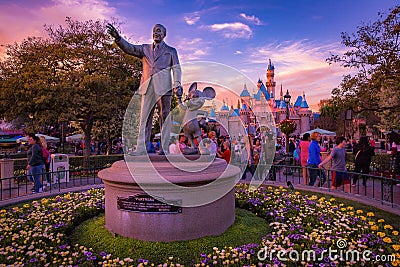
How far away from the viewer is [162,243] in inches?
211

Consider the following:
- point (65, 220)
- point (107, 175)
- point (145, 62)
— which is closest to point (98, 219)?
point (65, 220)

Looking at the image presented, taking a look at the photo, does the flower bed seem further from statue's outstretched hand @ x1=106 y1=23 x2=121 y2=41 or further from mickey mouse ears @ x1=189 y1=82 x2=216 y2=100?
statue's outstretched hand @ x1=106 y1=23 x2=121 y2=41

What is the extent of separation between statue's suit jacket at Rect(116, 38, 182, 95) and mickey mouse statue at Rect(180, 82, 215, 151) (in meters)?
0.51

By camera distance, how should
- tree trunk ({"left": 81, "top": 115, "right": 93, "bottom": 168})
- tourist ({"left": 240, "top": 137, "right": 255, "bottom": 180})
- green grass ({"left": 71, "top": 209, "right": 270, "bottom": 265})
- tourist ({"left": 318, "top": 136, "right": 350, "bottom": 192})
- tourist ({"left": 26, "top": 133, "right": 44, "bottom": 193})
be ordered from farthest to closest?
tree trunk ({"left": 81, "top": 115, "right": 93, "bottom": 168}) < tourist ({"left": 240, "top": 137, "right": 255, "bottom": 180}) < tourist ({"left": 26, "top": 133, "right": 44, "bottom": 193}) < tourist ({"left": 318, "top": 136, "right": 350, "bottom": 192}) < green grass ({"left": 71, "top": 209, "right": 270, "bottom": 265})

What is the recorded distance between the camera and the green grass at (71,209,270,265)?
507cm

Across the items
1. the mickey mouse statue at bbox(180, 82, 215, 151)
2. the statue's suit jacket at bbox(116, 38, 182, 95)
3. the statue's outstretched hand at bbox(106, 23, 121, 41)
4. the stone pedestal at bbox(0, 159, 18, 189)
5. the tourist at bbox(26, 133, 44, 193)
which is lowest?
the stone pedestal at bbox(0, 159, 18, 189)

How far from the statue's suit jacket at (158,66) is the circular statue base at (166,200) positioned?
168 cm

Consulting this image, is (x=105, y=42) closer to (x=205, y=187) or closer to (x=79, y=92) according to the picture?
(x=79, y=92)

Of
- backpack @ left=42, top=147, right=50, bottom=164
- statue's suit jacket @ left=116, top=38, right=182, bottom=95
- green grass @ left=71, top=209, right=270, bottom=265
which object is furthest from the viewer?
backpack @ left=42, top=147, right=50, bottom=164

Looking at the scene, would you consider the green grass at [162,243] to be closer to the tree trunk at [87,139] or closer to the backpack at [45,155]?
the backpack at [45,155]

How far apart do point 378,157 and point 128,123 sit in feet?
50.1

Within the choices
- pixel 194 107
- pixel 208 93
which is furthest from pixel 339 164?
pixel 194 107

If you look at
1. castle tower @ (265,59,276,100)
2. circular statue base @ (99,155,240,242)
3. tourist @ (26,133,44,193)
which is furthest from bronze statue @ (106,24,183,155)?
castle tower @ (265,59,276,100)

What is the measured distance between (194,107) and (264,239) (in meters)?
2.80
